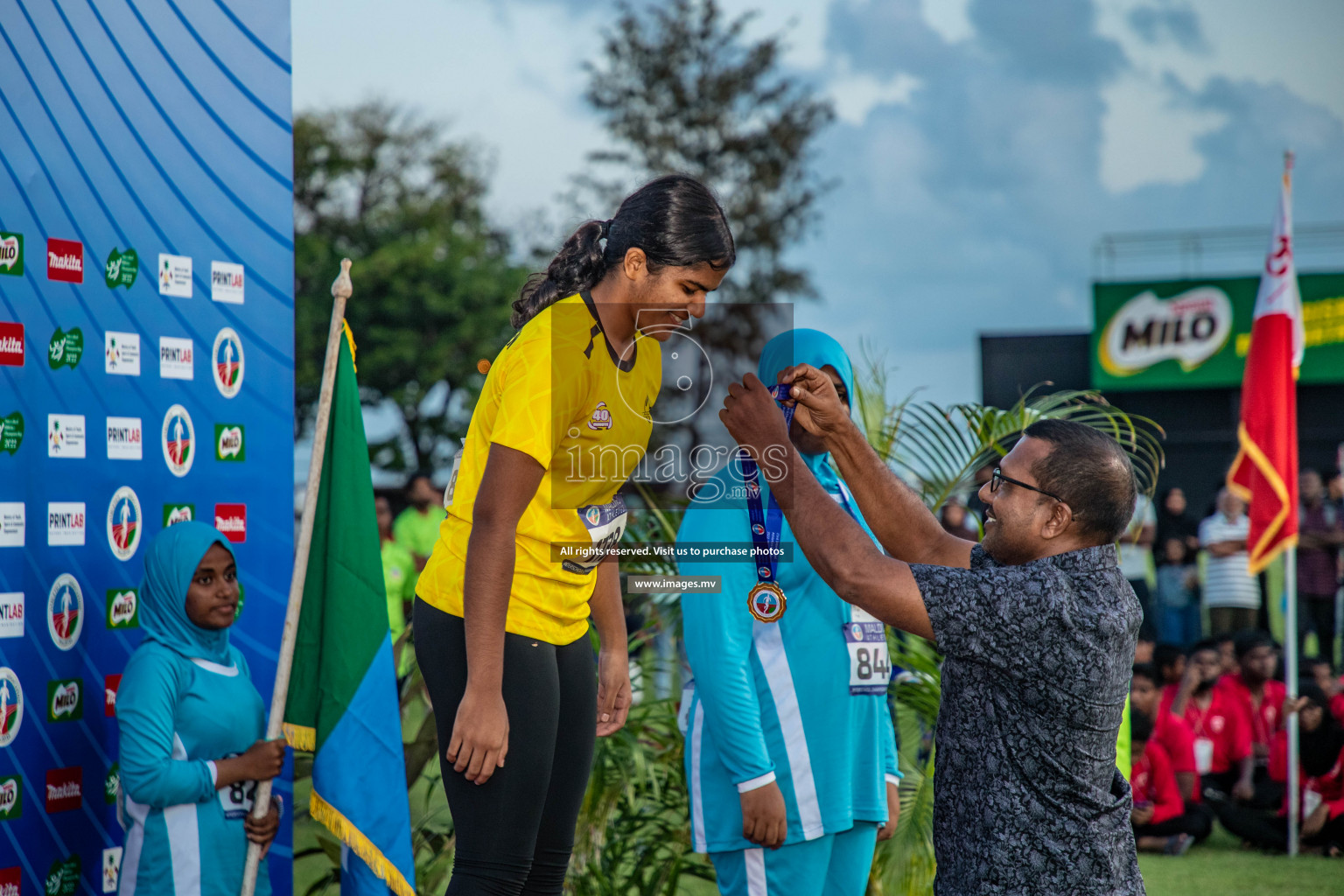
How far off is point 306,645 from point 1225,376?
47.3ft

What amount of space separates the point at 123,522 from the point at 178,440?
0.96ft

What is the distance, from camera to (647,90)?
2091cm

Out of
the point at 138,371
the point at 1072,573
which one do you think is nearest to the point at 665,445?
the point at 1072,573

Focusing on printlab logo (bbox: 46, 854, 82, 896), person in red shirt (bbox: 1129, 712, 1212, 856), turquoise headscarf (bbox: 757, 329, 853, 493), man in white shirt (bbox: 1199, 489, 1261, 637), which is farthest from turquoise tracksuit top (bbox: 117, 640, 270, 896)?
man in white shirt (bbox: 1199, 489, 1261, 637)

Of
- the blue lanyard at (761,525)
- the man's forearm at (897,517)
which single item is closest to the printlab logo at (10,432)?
the blue lanyard at (761,525)

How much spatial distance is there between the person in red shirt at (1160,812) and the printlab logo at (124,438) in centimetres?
520

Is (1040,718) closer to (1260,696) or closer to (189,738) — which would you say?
(189,738)

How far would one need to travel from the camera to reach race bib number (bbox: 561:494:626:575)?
2.03 m

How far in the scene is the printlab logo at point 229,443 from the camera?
3527mm

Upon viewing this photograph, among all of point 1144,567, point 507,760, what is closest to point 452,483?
point 507,760

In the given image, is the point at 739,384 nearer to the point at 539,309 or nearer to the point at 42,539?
the point at 539,309

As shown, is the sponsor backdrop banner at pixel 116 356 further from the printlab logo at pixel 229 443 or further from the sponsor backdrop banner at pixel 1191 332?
the sponsor backdrop banner at pixel 1191 332

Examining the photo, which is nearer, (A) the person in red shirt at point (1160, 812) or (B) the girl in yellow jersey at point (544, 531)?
(B) the girl in yellow jersey at point (544, 531)

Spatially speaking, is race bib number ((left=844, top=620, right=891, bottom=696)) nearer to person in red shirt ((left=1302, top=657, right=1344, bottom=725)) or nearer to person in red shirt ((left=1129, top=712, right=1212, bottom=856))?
person in red shirt ((left=1129, top=712, right=1212, bottom=856))
